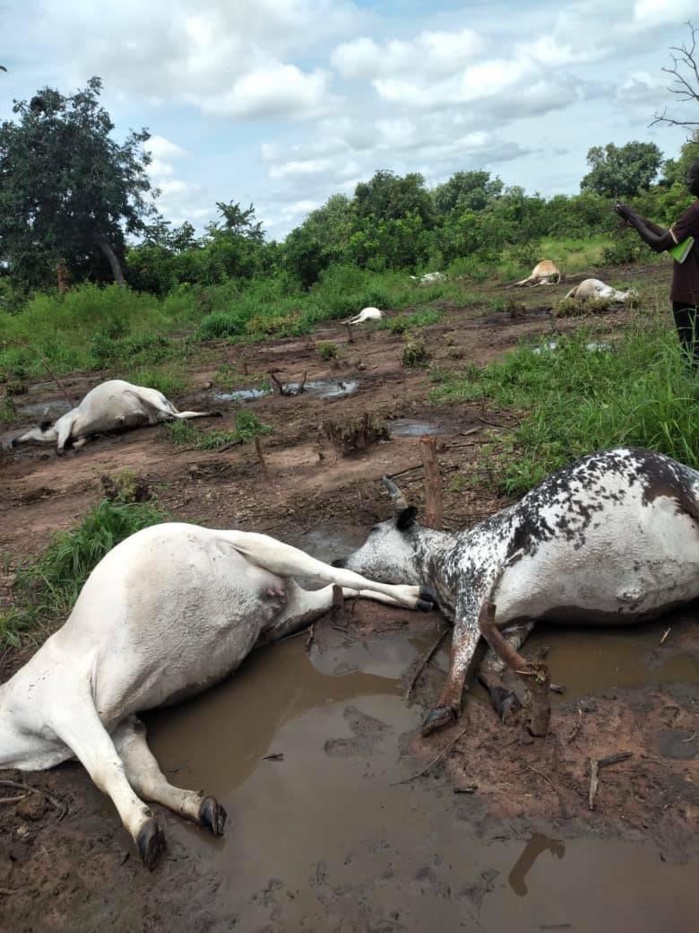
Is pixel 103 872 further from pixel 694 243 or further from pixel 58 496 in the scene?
Result: pixel 694 243

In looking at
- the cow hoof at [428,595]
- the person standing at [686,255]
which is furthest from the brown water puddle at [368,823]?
the person standing at [686,255]

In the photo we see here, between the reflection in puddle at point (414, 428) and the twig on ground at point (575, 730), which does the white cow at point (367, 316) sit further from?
the twig on ground at point (575, 730)

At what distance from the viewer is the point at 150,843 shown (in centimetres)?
241

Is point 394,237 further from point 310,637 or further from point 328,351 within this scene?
point 310,637

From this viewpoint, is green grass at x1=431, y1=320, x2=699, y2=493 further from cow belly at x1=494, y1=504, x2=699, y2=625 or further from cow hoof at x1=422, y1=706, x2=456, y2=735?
cow hoof at x1=422, y1=706, x2=456, y2=735

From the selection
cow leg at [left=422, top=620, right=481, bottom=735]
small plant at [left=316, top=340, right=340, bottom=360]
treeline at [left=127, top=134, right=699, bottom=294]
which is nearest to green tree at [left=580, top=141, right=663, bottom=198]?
treeline at [left=127, top=134, right=699, bottom=294]

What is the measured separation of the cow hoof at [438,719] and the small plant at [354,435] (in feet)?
11.6

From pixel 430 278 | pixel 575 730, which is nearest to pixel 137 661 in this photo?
pixel 575 730

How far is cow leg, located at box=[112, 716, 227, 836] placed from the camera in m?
2.53

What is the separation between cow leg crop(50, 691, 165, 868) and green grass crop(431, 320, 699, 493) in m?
2.98

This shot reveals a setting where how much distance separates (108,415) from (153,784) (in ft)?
20.9

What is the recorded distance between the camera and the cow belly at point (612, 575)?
9.89 ft

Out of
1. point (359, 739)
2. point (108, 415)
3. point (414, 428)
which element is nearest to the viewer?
point (359, 739)

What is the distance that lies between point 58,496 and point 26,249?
70.2 ft
